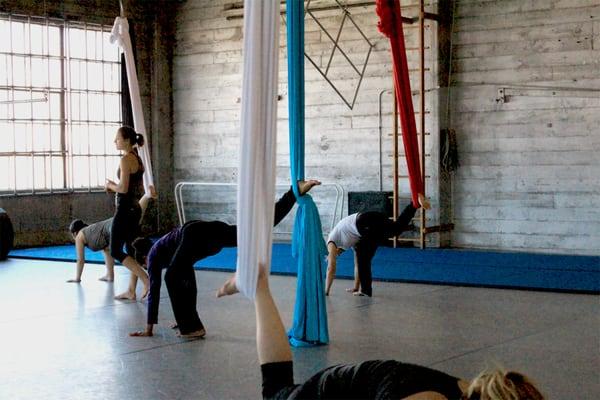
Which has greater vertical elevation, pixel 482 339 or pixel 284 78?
pixel 284 78

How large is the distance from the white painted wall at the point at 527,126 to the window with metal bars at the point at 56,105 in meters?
5.08

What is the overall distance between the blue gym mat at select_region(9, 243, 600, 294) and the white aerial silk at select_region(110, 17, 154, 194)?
1909 millimetres

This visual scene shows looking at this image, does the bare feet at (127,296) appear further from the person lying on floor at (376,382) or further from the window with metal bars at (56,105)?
the window with metal bars at (56,105)

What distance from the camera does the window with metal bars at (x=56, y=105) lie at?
1189 cm

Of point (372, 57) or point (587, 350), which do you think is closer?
point (587, 350)

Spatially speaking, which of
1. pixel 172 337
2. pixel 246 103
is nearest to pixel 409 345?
pixel 172 337

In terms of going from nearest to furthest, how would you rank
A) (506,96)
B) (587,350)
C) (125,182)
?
(587,350), (125,182), (506,96)

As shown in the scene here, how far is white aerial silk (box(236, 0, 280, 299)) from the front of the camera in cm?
363

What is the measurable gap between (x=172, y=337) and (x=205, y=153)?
25.0 ft

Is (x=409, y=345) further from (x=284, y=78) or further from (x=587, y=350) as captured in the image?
(x=284, y=78)

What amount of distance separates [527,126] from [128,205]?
16.7 feet

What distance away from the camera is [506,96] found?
420 inches

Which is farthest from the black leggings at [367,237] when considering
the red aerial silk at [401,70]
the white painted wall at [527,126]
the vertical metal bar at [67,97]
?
the vertical metal bar at [67,97]

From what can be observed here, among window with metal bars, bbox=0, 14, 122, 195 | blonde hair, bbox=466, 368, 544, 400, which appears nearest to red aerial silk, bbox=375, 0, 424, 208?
blonde hair, bbox=466, 368, 544, 400
